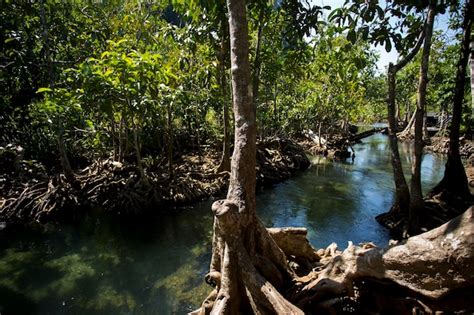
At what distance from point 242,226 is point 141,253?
4.27 metres

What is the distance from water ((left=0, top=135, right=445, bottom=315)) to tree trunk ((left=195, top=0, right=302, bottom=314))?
72.7 inches

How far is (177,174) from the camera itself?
10.8 meters

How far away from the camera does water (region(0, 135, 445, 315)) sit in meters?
5.11

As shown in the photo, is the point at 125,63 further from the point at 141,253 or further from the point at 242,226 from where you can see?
the point at 242,226

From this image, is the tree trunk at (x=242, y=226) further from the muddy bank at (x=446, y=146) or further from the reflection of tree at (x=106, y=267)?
the muddy bank at (x=446, y=146)

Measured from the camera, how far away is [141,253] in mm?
6855

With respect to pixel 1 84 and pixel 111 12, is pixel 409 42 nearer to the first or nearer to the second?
pixel 111 12

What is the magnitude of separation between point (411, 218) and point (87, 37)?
1027 centimetres

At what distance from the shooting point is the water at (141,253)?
16.8 feet

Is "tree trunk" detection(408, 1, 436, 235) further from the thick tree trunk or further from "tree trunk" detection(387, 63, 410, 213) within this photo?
"tree trunk" detection(387, 63, 410, 213)

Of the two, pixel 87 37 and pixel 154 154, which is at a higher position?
pixel 87 37

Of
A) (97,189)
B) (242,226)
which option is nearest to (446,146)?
(97,189)

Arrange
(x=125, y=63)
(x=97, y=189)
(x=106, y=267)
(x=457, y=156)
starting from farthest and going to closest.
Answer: (x=97, y=189)
(x=457, y=156)
(x=125, y=63)
(x=106, y=267)

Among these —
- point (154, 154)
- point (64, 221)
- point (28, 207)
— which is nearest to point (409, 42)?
point (64, 221)
